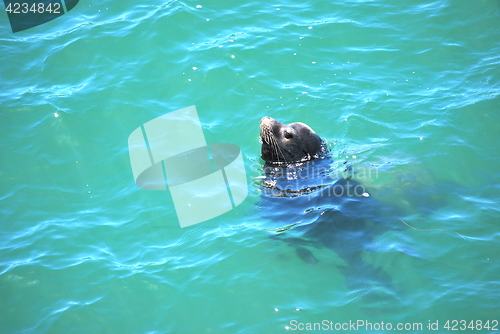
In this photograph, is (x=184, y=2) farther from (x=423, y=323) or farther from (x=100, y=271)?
(x=423, y=323)

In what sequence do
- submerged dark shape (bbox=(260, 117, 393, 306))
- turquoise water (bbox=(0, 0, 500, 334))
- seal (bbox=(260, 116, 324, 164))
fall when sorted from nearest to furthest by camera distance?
turquoise water (bbox=(0, 0, 500, 334)) < submerged dark shape (bbox=(260, 117, 393, 306)) < seal (bbox=(260, 116, 324, 164))

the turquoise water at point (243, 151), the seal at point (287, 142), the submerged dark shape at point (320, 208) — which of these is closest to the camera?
the turquoise water at point (243, 151)

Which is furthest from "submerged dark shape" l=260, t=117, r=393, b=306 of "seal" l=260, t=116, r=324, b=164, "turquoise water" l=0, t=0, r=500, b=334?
"turquoise water" l=0, t=0, r=500, b=334

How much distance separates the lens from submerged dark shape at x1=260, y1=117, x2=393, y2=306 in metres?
7.11

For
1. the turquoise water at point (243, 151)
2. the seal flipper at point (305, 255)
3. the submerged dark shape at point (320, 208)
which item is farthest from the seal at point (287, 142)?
the seal flipper at point (305, 255)

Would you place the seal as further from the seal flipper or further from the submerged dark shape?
the seal flipper

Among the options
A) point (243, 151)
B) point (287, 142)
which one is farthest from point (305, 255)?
point (243, 151)

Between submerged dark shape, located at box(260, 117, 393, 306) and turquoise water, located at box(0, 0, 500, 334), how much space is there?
145mm

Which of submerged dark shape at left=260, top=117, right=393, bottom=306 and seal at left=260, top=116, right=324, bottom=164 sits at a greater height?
seal at left=260, top=116, right=324, bottom=164

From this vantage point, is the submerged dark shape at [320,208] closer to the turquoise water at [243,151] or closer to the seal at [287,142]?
the seal at [287,142]

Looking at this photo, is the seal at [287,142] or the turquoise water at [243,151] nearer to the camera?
the turquoise water at [243,151]

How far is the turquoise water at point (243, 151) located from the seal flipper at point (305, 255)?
0.08m

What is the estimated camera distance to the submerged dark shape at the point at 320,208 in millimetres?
7105

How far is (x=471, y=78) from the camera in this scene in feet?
33.9
